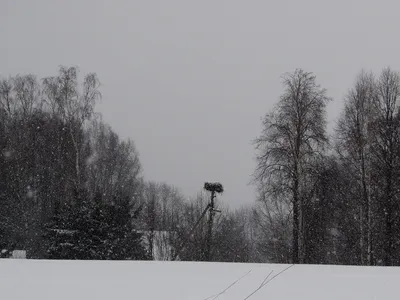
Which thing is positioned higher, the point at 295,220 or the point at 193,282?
the point at 295,220

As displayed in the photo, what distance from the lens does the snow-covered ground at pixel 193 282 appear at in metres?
4.01

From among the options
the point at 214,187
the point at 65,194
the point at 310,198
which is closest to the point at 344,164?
the point at 310,198

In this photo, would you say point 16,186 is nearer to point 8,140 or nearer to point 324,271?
point 8,140

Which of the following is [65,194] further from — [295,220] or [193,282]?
[193,282]

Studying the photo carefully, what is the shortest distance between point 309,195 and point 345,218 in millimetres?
2815

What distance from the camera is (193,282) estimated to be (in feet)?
14.1

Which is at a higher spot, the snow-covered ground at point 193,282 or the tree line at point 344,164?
the tree line at point 344,164

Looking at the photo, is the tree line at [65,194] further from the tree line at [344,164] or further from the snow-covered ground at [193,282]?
the snow-covered ground at [193,282]

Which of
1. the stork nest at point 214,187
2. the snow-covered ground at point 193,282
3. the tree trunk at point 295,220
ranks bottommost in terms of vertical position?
the snow-covered ground at point 193,282

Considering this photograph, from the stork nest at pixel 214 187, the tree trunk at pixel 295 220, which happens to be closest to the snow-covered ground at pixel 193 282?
→ the stork nest at pixel 214 187

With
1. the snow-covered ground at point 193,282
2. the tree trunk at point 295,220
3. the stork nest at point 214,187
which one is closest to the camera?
the snow-covered ground at point 193,282

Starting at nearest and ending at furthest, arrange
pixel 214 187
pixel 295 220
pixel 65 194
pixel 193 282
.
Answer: pixel 193 282 < pixel 214 187 < pixel 295 220 < pixel 65 194

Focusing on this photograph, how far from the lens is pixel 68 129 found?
25.0m

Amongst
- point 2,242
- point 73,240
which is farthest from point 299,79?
point 2,242
